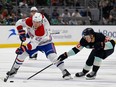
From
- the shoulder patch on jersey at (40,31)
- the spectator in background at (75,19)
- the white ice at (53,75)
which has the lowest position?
the spectator in background at (75,19)

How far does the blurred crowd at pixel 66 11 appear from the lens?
46.4 feet

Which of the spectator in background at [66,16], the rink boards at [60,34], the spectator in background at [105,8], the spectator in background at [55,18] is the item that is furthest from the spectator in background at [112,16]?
the spectator in background at [55,18]

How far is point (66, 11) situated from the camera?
48.2 feet

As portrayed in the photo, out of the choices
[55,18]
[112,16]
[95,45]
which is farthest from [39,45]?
[112,16]

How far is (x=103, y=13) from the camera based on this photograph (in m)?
15.4

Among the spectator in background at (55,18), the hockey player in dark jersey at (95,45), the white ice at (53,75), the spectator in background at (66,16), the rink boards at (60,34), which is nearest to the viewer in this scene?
the white ice at (53,75)

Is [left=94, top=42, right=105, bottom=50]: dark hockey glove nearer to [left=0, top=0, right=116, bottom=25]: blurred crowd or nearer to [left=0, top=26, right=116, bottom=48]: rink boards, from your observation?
[left=0, top=26, right=116, bottom=48]: rink boards

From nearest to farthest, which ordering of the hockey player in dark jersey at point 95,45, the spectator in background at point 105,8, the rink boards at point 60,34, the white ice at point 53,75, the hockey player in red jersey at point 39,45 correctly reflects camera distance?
the white ice at point 53,75
the hockey player in dark jersey at point 95,45
the hockey player in red jersey at point 39,45
the rink boards at point 60,34
the spectator in background at point 105,8

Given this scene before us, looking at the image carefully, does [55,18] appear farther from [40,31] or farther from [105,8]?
[40,31]

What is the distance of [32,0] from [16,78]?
8.40 metres

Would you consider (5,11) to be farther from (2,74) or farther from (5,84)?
(5,84)

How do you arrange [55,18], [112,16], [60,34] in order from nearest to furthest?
[60,34], [55,18], [112,16]

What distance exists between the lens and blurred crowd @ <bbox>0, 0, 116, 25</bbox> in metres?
14.1

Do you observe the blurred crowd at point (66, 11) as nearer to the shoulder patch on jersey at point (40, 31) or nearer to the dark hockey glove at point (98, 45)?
the shoulder patch on jersey at point (40, 31)
